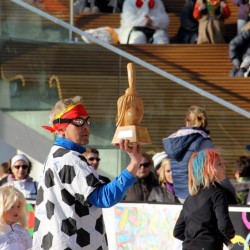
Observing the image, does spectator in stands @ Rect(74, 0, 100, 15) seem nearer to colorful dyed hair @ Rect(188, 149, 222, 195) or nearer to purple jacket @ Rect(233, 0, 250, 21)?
purple jacket @ Rect(233, 0, 250, 21)

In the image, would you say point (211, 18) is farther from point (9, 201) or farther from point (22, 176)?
point (9, 201)

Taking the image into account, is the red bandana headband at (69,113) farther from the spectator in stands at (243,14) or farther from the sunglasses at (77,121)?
the spectator in stands at (243,14)

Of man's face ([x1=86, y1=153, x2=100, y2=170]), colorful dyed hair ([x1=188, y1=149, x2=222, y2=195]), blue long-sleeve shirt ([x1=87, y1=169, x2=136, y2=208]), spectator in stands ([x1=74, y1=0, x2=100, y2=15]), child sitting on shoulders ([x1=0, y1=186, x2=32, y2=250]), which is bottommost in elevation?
man's face ([x1=86, y1=153, x2=100, y2=170])

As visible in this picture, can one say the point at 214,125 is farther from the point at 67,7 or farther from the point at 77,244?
the point at 77,244

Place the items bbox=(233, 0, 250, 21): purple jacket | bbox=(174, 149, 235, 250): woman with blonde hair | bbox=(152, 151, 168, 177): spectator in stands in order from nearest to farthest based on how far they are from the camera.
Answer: bbox=(174, 149, 235, 250): woman with blonde hair → bbox=(152, 151, 168, 177): spectator in stands → bbox=(233, 0, 250, 21): purple jacket

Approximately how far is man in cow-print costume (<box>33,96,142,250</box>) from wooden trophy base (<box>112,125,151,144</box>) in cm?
13

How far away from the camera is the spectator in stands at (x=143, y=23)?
57.9ft

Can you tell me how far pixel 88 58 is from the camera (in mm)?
15500

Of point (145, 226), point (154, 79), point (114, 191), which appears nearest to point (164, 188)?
point (145, 226)

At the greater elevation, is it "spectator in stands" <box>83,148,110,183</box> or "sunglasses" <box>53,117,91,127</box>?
"sunglasses" <box>53,117,91,127</box>

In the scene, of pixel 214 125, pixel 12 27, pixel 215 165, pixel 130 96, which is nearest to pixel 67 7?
pixel 12 27

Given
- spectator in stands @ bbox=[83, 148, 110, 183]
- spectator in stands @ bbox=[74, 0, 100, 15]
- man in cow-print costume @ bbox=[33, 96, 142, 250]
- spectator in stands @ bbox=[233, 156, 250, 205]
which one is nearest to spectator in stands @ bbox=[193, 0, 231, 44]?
spectator in stands @ bbox=[74, 0, 100, 15]

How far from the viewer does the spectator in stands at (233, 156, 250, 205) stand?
43.2 feet

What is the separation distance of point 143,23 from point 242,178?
4.84m
